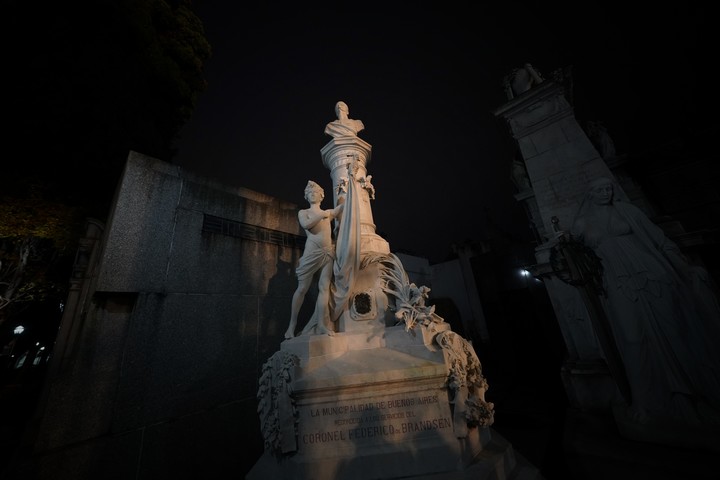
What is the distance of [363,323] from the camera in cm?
387

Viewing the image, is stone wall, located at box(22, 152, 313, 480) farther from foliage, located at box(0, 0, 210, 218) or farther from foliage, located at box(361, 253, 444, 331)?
foliage, located at box(0, 0, 210, 218)

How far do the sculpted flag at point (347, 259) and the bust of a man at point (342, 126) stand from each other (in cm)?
223

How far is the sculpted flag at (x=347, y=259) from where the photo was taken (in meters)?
3.88

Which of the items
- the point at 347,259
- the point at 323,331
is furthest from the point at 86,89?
the point at 323,331

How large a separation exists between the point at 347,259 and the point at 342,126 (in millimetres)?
3268

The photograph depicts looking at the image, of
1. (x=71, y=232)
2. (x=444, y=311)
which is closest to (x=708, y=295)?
(x=444, y=311)

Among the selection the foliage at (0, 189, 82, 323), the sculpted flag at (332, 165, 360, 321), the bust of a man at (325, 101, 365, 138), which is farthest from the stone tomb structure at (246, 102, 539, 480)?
the foliage at (0, 189, 82, 323)

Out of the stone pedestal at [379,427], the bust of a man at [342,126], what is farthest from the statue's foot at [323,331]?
the bust of a man at [342,126]

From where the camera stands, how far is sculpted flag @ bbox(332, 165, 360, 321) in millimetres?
3881

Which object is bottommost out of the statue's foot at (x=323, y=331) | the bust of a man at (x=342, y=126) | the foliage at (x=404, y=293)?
the statue's foot at (x=323, y=331)

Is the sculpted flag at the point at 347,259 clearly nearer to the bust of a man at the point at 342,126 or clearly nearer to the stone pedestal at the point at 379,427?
the stone pedestal at the point at 379,427

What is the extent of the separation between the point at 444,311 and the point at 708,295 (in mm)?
14890

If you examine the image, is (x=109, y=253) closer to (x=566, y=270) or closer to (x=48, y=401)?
(x=48, y=401)

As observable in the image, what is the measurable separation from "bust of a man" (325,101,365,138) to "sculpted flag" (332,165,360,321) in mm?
2230
